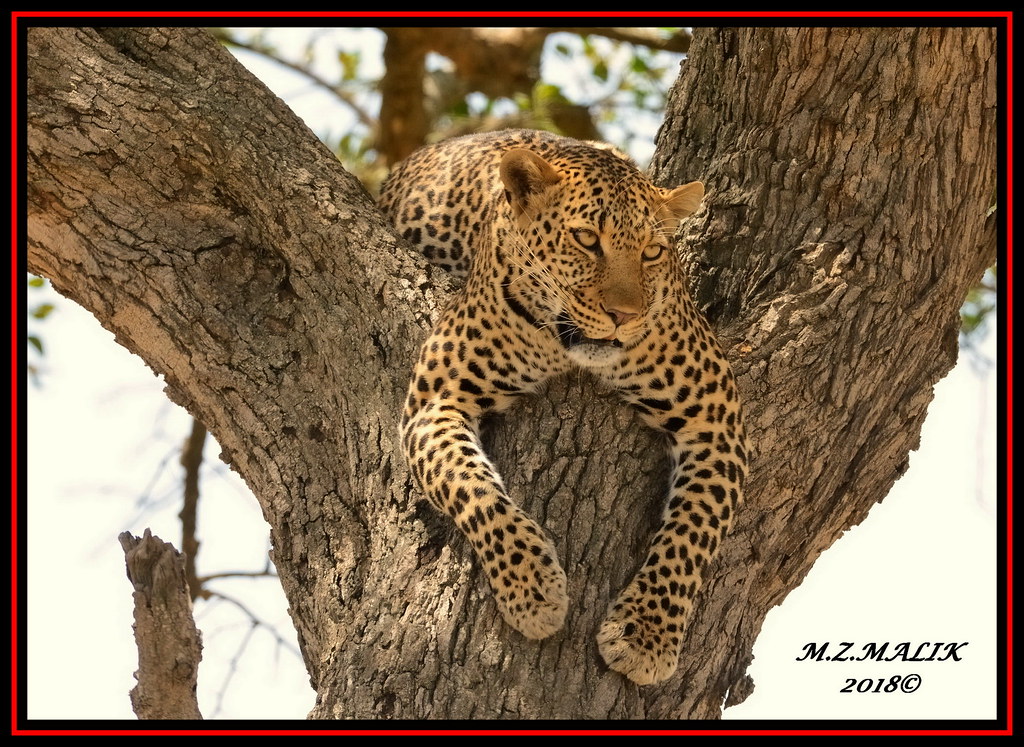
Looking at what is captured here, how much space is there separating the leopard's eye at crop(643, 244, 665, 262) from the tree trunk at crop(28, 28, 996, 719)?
2.14ft

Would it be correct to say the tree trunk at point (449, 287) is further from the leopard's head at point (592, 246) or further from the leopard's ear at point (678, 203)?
the leopard's ear at point (678, 203)

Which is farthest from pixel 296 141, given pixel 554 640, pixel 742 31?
pixel 554 640

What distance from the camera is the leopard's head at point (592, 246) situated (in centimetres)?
592

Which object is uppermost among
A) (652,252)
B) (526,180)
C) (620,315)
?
(526,180)

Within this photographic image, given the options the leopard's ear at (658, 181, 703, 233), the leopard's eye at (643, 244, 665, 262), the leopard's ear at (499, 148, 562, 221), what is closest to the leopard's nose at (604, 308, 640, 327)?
the leopard's eye at (643, 244, 665, 262)

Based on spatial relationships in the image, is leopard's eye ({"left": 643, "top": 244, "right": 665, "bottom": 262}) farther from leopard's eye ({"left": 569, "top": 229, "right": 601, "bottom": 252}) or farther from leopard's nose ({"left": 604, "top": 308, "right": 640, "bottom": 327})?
leopard's nose ({"left": 604, "top": 308, "right": 640, "bottom": 327})

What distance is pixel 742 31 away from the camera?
6.92m

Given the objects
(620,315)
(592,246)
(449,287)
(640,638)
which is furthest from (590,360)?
(640,638)

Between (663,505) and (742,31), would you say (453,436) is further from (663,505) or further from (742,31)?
(742,31)

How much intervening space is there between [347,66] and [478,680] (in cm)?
909

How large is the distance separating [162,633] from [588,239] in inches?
99.2

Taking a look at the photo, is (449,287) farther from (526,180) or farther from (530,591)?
(530,591)

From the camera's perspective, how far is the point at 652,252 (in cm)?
604

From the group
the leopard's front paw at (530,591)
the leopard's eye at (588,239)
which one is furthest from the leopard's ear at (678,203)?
the leopard's front paw at (530,591)
